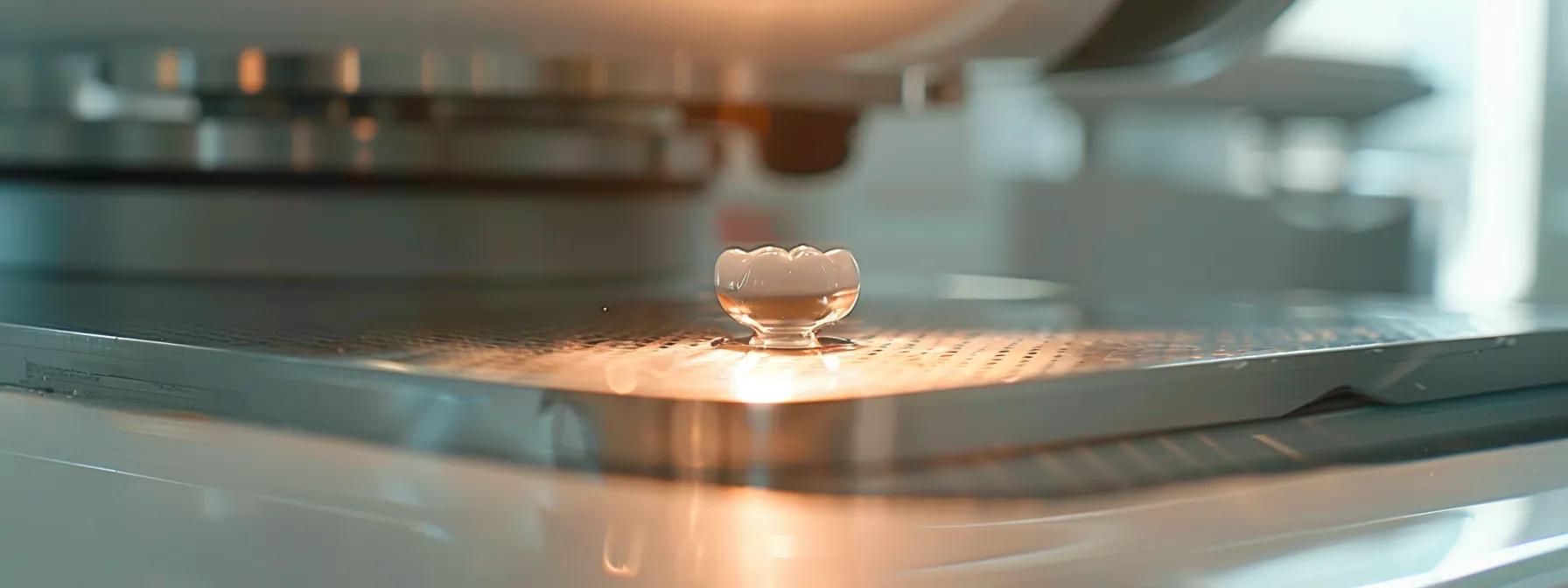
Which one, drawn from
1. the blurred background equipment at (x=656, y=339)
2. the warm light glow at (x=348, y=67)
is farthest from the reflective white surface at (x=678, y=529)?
the warm light glow at (x=348, y=67)

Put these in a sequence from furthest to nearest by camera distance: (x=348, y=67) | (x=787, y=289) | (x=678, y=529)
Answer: (x=348, y=67), (x=787, y=289), (x=678, y=529)

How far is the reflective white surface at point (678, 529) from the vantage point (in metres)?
0.26

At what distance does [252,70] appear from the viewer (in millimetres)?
698

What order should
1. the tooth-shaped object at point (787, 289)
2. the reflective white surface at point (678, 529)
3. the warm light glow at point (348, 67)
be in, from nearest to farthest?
the reflective white surface at point (678, 529), the tooth-shaped object at point (787, 289), the warm light glow at point (348, 67)

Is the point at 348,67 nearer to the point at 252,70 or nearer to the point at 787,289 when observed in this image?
the point at 252,70

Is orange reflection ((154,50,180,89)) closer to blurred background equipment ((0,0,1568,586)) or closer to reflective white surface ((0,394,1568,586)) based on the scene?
blurred background equipment ((0,0,1568,586))

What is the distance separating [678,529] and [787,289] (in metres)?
0.13

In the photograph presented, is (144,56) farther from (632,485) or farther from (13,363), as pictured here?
(632,485)

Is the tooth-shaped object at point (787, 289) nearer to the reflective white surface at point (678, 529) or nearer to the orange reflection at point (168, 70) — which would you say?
the reflective white surface at point (678, 529)

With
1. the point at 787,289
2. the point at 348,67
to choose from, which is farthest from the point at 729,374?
the point at 348,67

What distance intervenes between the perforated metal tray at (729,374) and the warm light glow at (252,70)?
20cm

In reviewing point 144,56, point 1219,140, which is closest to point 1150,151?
point 1219,140

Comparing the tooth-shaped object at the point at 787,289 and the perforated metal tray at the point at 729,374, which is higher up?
the tooth-shaped object at the point at 787,289

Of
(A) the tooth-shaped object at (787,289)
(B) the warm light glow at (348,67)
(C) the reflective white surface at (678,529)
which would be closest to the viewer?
(C) the reflective white surface at (678,529)
